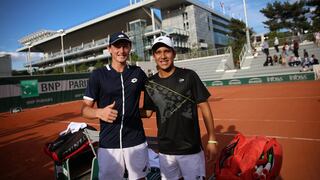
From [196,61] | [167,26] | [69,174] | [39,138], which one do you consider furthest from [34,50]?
[69,174]

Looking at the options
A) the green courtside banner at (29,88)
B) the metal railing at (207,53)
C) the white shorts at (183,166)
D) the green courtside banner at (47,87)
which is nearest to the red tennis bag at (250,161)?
the white shorts at (183,166)

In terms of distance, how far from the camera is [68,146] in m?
3.52

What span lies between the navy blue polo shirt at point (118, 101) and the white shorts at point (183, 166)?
36cm

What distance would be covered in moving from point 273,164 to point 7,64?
147 ft

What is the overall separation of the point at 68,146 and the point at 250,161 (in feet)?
7.33

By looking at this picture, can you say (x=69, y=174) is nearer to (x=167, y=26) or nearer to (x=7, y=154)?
(x=7, y=154)

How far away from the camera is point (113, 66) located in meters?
2.92

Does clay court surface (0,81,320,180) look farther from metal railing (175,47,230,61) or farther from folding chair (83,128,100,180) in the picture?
metal railing (175,47,230,61)

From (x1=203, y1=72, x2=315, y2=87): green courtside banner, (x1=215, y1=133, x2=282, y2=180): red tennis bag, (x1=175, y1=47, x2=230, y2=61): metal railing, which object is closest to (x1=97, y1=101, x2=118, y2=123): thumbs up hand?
(x1=215, y1=133, x2=282, y2=180): red tennis bag

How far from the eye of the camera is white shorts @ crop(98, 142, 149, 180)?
278 centimetres

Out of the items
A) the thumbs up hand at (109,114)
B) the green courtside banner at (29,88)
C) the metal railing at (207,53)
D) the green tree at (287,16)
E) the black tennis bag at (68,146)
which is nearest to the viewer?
the thumbs up hand at (109,114)

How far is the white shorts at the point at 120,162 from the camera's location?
9.11 feet

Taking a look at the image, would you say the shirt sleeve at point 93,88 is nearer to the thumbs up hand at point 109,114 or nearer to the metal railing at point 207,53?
the thumbs up hand at point 109,114

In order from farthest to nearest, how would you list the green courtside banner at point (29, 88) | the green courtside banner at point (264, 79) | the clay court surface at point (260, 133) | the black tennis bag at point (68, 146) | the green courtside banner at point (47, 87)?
the green courtside banner at point (264, 79) → the green courtside banner at point (29, 88) → the green courtside banner at point (47, 87) → the clay court surface at point (260, 133) → the black tennis bag at point (68, 146)
